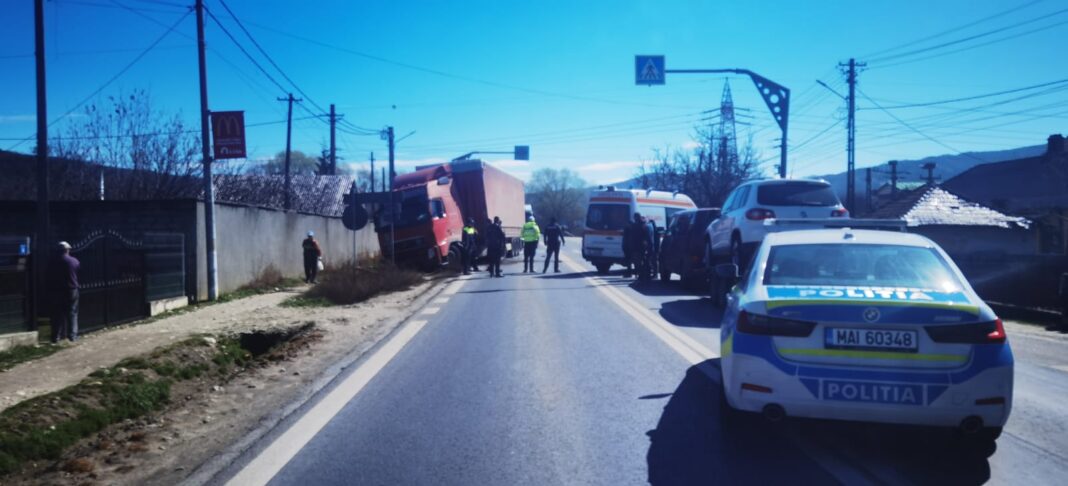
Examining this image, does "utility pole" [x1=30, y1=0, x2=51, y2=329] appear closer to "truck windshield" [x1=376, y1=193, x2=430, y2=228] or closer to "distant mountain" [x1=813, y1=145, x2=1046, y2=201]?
"truck windshield" [x1=376, y1=193, x2=430, y2=228]

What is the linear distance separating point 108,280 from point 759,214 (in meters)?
11.1

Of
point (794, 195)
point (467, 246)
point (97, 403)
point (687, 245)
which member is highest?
point (794, 195)

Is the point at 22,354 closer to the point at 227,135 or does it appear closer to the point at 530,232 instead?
the point at 227,135

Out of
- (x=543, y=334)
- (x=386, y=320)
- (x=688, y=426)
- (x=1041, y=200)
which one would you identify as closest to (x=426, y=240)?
(x=386, y=320)

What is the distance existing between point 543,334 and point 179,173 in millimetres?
18681

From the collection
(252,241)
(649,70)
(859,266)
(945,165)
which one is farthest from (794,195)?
(945,165)

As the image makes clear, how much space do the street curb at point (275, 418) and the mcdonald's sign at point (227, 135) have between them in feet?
29.0

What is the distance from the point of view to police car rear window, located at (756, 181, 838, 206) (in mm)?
13438

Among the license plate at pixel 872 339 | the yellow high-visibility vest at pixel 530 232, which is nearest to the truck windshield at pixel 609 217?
the yellow high-visibility vest at pixel 530 232

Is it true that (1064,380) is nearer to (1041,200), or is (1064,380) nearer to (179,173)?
(179,173)

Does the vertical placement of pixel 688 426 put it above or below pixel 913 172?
below

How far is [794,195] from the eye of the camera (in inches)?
531

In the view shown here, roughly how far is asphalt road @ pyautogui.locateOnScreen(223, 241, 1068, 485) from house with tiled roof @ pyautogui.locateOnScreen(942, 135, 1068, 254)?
2263 cm

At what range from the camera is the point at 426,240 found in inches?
1014
